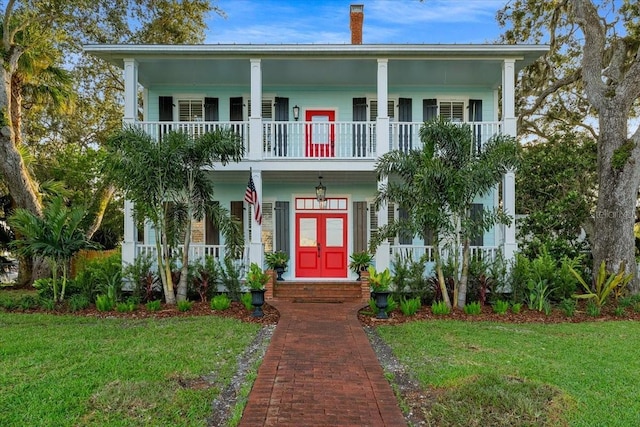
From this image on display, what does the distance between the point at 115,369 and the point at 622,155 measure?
12.5 meters

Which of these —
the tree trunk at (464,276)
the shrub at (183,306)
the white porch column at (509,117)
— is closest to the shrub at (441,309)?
the tree trunk at (464,276)

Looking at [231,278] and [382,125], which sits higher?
[382,125]

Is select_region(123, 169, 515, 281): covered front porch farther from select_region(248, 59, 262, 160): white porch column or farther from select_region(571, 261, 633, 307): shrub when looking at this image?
select_region(571, 261, 633, 307): shrub

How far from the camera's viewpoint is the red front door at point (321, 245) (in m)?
13.2

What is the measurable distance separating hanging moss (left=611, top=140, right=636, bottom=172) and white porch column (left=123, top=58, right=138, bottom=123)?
12372 mm

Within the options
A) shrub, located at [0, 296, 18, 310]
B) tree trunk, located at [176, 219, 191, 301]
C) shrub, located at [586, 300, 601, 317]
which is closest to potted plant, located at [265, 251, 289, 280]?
tree trunk, located at [176, 219, 191, 301]

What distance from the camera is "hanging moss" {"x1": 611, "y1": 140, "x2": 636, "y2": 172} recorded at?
11570mm

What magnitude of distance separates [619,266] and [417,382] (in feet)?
29.4

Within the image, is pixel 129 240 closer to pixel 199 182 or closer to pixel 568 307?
pixel 199 182

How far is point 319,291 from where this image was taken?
37.5 ft

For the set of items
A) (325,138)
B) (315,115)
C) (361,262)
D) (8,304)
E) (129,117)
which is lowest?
(8,304)

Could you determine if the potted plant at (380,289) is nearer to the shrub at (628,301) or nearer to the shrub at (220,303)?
the shrub at (220,303)

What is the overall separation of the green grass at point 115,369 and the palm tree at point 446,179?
13.4 ft

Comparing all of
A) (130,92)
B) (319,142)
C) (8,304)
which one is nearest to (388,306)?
(319,142)
